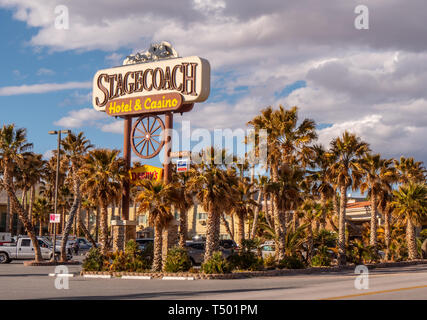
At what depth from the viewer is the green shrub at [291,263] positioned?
31.3m

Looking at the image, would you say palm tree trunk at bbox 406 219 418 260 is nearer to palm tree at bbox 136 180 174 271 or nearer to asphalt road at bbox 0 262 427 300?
palm tree at bbox 136 180 174 271

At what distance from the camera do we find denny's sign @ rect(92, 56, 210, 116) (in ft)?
98.9

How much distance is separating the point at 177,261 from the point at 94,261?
480cm

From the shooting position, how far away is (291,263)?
31.5m

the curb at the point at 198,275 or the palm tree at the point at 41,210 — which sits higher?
the palm tree at the point at 41,210

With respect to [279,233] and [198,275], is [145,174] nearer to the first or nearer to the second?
[198,275]

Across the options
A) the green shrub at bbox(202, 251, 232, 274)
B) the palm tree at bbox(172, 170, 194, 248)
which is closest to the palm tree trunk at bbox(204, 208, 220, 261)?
the green shrub at bbox(202, 251, 232, 274)

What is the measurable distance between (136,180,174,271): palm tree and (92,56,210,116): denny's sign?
4.75 metres

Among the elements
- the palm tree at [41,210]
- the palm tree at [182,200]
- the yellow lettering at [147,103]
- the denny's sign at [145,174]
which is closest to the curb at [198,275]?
the palm tree at [182,200]

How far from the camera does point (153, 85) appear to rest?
1241 inches

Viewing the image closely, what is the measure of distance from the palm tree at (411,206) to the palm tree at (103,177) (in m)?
22.2

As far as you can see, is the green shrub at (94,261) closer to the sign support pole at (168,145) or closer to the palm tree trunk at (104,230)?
the palm tree trunk at (104,230)

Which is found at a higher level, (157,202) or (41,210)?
(157,202)

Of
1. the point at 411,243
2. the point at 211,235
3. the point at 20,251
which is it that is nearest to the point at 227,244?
the point at 211,235
